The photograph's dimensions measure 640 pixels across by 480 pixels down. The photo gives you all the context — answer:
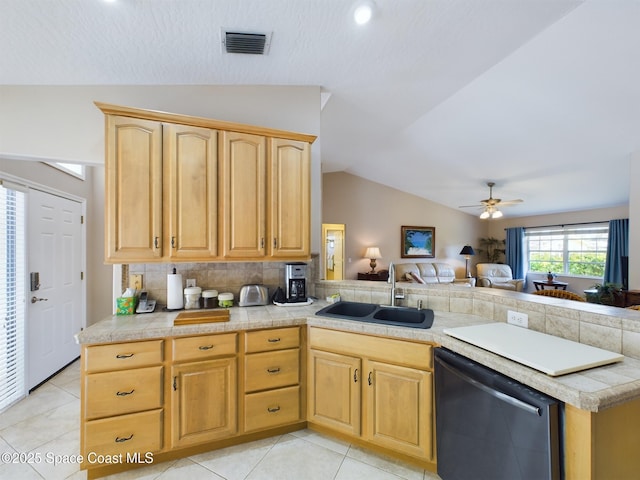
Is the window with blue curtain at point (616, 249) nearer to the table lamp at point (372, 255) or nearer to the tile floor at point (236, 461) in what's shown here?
the table lamp at point (372, 255)

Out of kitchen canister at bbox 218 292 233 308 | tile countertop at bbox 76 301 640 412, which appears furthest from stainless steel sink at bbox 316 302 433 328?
kitchen canister at bbox 218 292 233 308

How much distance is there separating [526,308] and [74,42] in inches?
129

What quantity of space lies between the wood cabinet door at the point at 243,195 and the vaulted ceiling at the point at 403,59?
0.67m

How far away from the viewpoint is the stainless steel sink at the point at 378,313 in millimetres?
1937

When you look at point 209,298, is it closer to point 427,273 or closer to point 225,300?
point 225,300

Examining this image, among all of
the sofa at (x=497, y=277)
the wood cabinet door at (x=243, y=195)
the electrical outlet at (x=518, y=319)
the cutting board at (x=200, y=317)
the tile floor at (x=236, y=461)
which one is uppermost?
the wood cabinet door at (x=243, y=195)

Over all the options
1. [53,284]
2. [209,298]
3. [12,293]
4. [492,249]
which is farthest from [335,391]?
[492,249]

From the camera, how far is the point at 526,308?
1.60m

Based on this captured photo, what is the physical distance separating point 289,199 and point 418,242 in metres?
→ 6.02

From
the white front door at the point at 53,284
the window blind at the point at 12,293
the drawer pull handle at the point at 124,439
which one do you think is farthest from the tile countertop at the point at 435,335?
the white front door at the point at 53,284

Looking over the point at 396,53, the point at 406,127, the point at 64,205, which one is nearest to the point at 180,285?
the point at 64,205

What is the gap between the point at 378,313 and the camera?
2.13 m

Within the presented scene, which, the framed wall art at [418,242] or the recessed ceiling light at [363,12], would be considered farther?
the framed wall art at [418,242]

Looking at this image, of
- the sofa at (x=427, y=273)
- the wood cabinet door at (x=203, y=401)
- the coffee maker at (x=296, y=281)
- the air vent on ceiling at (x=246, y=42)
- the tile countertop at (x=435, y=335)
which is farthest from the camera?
the sofa at (x=427, y=273)
